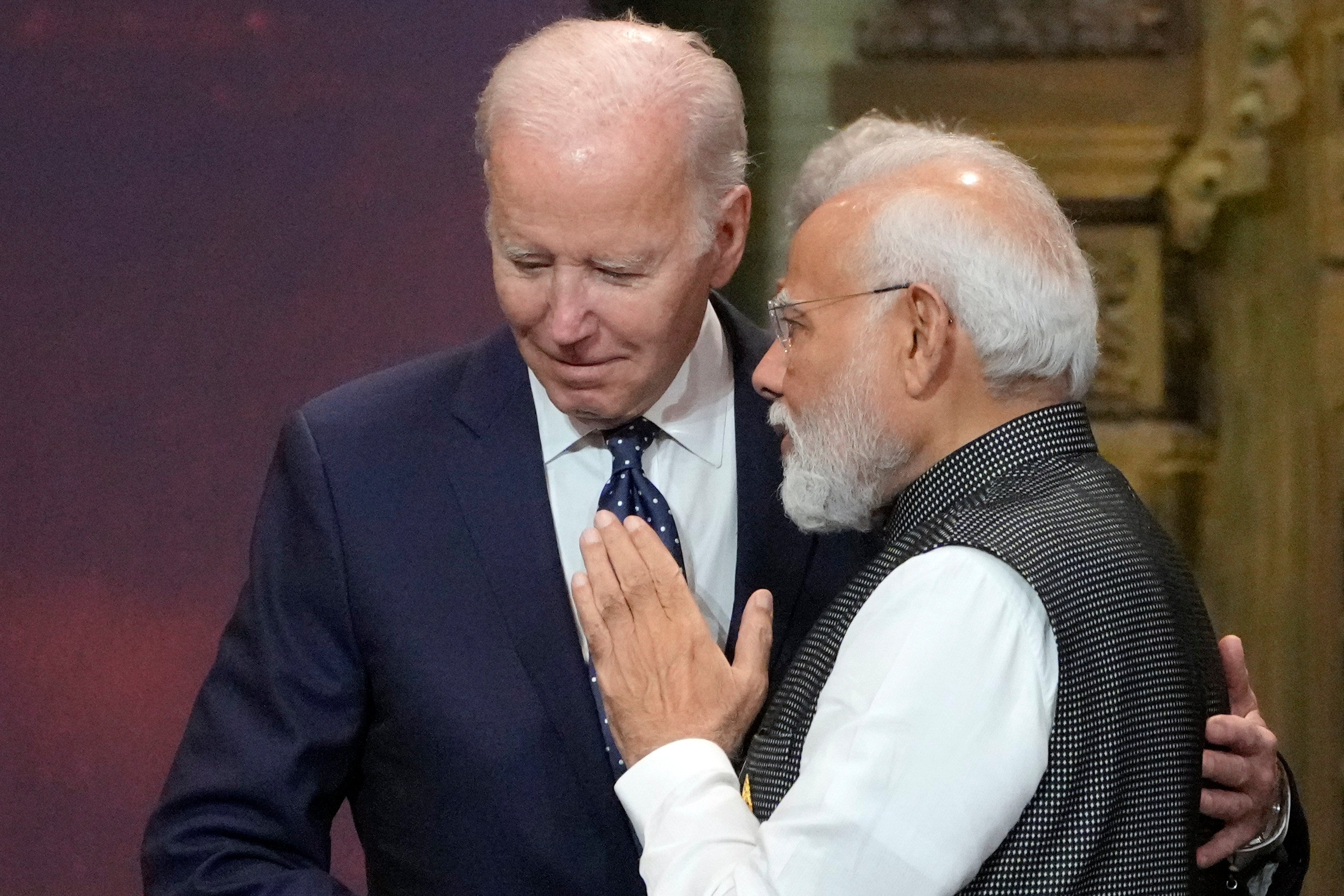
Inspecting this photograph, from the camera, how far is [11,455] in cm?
307

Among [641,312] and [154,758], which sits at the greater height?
[641,312]

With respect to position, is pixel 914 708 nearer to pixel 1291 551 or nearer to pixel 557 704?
pixel 557 704

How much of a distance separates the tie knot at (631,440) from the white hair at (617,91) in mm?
265

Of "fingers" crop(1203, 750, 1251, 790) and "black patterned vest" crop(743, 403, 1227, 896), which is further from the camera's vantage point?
"fingers" crop(1203, 750, 1251, 790)

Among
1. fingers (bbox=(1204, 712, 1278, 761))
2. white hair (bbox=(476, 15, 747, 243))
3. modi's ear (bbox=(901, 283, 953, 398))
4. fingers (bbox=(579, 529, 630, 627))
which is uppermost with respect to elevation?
white hair (bbox=(476, 15, 747, 243))

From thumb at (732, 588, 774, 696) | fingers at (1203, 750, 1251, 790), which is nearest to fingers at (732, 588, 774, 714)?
thumb at (732, 588, 774, 696)

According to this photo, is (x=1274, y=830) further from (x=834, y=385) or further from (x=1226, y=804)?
(x=834, y=385)

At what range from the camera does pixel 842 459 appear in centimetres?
162

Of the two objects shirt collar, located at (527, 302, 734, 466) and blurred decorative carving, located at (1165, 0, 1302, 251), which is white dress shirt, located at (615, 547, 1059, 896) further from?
blurred decorative carving, located at (1165, 0, 1302, 251)

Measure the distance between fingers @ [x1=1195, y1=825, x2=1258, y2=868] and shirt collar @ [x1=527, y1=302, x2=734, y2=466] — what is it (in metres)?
0.72

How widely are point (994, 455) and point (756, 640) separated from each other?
34cm

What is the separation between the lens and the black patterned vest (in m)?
1.38

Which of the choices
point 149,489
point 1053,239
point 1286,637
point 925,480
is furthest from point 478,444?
point 1286,637

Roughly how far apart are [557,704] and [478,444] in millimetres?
326
